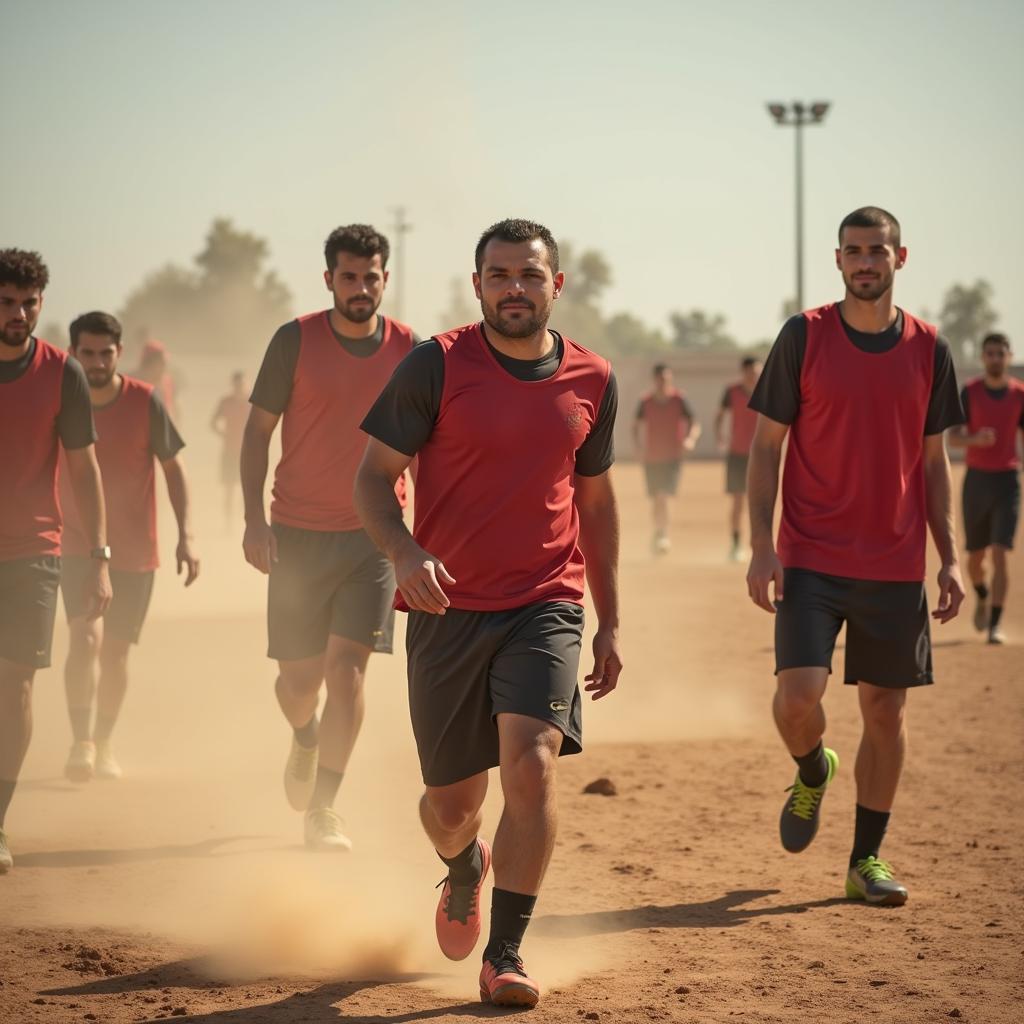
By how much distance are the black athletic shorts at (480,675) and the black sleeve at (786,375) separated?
154cm

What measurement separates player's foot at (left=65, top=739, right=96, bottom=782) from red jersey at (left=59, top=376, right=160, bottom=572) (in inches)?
38.6

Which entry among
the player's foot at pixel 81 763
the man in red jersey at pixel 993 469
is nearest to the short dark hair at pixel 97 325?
the player's foot at pixel 81 763

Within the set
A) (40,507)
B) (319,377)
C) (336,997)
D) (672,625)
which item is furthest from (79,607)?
(672,625)

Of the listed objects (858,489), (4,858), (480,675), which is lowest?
(4,858)

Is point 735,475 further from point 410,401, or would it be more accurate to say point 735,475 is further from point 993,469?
point 410,401

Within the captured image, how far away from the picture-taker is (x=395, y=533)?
15.1ft

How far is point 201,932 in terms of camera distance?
5.52m

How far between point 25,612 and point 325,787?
150cm

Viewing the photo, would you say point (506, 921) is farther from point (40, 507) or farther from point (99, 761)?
point (99, 761)

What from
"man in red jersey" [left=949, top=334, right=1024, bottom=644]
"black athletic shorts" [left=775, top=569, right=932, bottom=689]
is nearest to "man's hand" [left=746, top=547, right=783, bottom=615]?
"black athletic shorts" [left=775, top=569, right=932, bottom=689]

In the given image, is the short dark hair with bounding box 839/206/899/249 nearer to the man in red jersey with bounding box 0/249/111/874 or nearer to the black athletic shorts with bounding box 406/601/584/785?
the black athletic shorts with bounding box 406/601/584/785

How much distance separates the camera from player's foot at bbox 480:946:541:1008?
14.9 feet

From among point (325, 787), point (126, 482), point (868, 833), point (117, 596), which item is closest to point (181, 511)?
point (126, 482)

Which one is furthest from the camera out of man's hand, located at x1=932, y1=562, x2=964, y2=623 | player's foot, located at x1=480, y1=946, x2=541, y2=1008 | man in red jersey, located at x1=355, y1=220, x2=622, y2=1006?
man's hand, located at x1=932, y1=562, x2=964, y2=623
